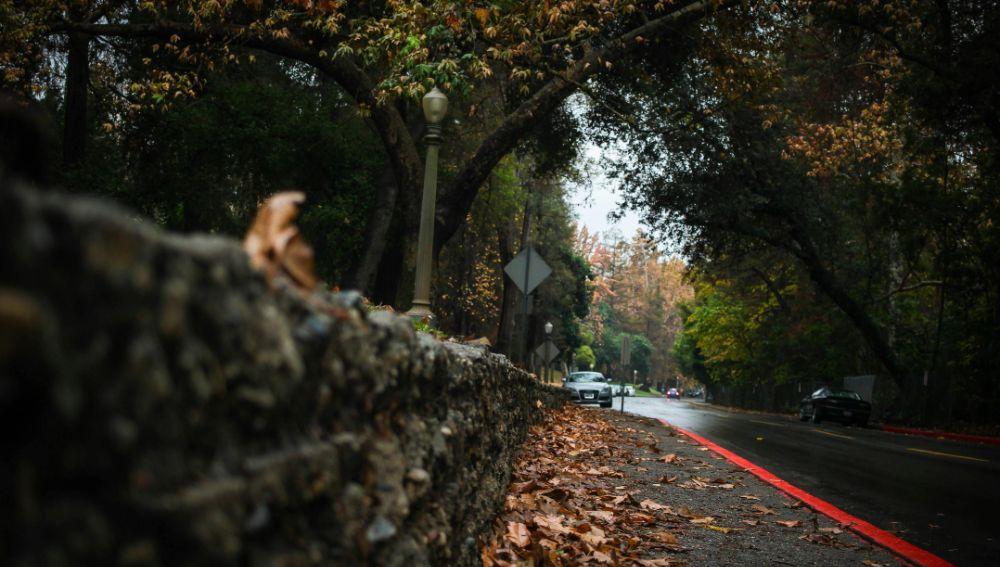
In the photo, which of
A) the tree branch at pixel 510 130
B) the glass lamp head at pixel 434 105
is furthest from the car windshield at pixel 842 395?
→ the glass lamp head at pixel 434 105

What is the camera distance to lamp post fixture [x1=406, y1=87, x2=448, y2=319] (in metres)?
9.93

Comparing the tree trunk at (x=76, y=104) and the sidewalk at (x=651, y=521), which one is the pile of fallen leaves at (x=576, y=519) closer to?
the sidewalk at (x=651, y=521)

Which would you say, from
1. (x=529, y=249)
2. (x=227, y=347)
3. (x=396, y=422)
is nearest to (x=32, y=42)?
(x=529, y=249)

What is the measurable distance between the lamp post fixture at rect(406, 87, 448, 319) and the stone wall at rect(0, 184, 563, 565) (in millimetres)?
7937

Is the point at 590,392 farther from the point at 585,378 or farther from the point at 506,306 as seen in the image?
the point at 506,306

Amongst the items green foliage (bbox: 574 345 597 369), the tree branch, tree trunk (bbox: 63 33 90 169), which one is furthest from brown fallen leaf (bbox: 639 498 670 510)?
green foliage (bbox: 574 345 597 369)

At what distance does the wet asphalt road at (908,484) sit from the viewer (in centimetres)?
608

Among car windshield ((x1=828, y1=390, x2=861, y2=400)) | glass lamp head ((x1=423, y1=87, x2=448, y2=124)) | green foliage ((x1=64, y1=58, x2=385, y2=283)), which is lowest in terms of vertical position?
car windshield ((x1=828, y1=390, x2=861, y2=400))

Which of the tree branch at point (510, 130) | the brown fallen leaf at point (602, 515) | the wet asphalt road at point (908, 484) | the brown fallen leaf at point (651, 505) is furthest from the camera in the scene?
the tree branch at point (510, 130)

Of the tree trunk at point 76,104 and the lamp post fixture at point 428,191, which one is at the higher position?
the tree trunk at point 76,104

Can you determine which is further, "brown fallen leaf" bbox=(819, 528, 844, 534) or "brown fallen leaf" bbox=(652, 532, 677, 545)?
"brown fallen leaf" bbox=(819, 528, 844, 534)

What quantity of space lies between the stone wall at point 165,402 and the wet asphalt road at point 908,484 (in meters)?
5.05

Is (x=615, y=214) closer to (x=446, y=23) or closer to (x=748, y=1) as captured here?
(x=748, y=1)

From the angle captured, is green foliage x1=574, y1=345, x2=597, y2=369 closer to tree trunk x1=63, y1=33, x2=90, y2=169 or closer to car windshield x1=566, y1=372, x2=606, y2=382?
car windshield x1=566, y1=372, x2=606, y2=382
